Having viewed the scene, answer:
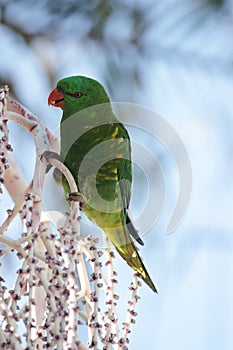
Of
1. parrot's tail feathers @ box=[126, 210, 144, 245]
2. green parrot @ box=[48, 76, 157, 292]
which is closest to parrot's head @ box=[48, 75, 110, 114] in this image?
green parrot @ box=[48, 76, 157, 292]

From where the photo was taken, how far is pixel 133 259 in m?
1.71

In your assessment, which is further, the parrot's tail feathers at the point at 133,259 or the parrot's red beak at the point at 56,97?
the parrot's red beak at the point at 56,97

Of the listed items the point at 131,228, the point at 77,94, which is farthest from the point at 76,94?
the point at 131,228

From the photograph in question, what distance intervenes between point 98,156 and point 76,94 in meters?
→ 0.16

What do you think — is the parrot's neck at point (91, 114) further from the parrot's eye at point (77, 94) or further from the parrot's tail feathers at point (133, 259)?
the parrot's tail feathers at point (133, 259)

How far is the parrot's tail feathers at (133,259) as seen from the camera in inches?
65.2

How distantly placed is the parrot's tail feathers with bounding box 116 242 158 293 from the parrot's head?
362 millimetres

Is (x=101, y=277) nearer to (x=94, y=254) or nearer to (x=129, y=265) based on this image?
(x=94, y=254)

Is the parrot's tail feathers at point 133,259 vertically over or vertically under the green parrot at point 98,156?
under

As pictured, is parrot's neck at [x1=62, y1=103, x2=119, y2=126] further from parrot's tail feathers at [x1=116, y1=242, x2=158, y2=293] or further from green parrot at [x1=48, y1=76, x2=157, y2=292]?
parrot's tail feathers at [x1=116, y1=242, x2=158, y2=293]

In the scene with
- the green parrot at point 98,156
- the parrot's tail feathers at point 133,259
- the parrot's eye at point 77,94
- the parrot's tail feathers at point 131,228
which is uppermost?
the parrot's eye at point 77,94

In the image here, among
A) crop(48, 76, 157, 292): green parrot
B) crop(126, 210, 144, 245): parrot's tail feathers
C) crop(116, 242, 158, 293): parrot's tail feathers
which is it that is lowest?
crop(116, 242, 158, 293): parrot's tail feathers

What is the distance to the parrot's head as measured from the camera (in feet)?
5.75

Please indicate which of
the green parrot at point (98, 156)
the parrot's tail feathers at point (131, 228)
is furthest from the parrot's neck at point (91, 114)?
the parrot's tail feathers at point (131, 228)
